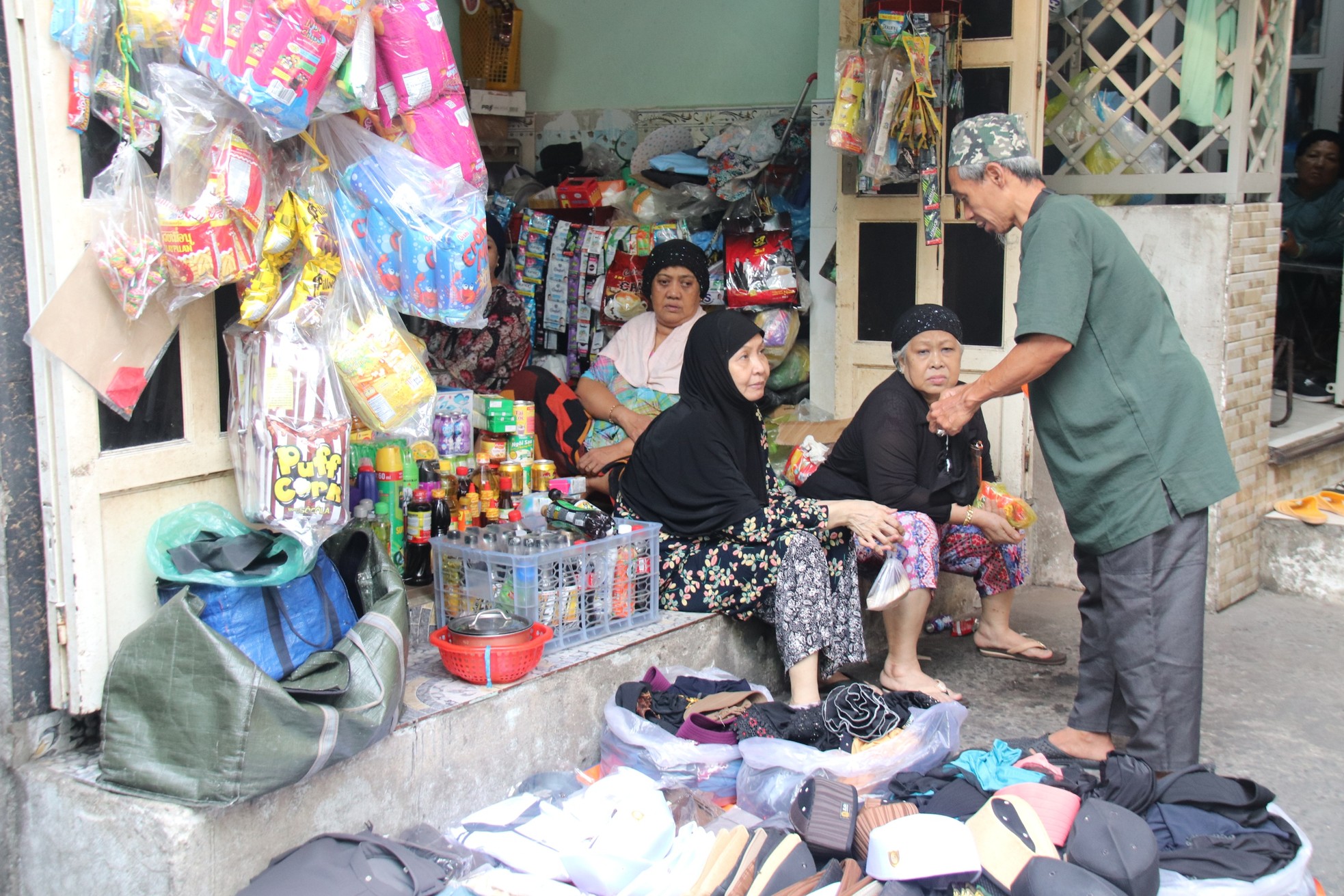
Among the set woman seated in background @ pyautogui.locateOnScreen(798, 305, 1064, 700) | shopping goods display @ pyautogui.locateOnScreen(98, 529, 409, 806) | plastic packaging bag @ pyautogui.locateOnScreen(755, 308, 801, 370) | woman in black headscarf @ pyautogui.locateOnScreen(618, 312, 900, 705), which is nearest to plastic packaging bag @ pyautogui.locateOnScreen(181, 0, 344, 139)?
shopping goods display @ pyautogui.locateOnScreen(98, 529, 409, 806)

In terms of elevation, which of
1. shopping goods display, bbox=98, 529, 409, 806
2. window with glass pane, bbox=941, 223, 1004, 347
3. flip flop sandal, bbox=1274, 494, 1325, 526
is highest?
window with glass pane, bbox=941, 223, 1004, 347

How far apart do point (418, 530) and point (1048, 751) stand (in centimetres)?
190

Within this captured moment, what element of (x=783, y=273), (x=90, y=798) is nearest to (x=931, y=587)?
(x=783, y=273)

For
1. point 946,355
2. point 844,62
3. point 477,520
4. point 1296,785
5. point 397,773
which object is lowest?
point 1296,785

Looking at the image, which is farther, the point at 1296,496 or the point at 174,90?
the point at 1296,496

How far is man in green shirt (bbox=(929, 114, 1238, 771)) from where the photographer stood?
304 centimetres

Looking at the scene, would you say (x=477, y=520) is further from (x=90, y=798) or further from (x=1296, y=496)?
(x=1296, y=496)

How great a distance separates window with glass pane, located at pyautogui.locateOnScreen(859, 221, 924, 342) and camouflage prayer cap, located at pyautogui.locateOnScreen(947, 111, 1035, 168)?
1.84 m

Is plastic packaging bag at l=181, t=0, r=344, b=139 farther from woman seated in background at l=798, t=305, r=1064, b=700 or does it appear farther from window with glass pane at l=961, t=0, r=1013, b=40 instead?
window with glass pane at l=961, t=0, r=1013, b=40

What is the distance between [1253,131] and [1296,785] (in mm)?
2910

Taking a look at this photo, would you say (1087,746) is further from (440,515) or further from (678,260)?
(678,260)

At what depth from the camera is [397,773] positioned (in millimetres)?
2707

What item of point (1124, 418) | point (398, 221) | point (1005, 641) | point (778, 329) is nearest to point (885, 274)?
point (778, 329)

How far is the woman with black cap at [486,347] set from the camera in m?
4.61
